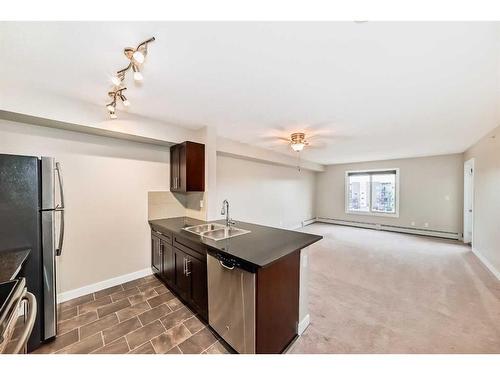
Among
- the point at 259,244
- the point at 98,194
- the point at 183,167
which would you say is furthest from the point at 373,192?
the point at 98,194

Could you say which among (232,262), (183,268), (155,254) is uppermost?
(232,262)

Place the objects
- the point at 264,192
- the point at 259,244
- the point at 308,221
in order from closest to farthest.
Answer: the point at 259,244, the point at 264,192, the point at 308,221

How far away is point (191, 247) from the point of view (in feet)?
7.07

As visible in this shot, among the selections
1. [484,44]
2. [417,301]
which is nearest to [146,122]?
[484,44]

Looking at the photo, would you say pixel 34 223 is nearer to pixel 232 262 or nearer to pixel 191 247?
pixel 191 247

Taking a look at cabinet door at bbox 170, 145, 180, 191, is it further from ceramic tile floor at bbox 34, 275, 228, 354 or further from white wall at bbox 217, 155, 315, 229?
ceramic tile floor at bbox 34, 275, 228, 354

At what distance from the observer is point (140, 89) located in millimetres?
2072

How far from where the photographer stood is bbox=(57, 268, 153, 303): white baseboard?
247 centimetres

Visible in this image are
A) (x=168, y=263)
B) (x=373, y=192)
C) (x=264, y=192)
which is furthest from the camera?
(x=373, y=192)

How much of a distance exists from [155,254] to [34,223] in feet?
5.33

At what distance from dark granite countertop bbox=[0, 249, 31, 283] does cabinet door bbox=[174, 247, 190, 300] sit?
50.8 inches

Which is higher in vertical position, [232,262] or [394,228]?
[232,262]

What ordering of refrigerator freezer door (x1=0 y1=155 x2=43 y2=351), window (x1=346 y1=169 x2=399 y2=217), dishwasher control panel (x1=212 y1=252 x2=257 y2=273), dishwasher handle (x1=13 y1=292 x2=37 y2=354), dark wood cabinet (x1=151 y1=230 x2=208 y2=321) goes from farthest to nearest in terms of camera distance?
window (x1=346 y1=169 x2=399 y2=217)
dark wood cabinet (x1=151 y1=230 x2=208 y2=321)
refrigerator freezer door (x1=0 y1=155 x2=43 y2=351)
dishwasher control panel (x1=212 y1=252 x2=257 y2=273)
dishwasher handle (x1=13 y1=292 x2=37 y2=354)

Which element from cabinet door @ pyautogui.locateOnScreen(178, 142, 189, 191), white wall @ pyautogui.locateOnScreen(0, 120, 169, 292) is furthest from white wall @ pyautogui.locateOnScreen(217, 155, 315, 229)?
white wall @ pyautogui.locateOnScreen(0, 120, 169, 292)
